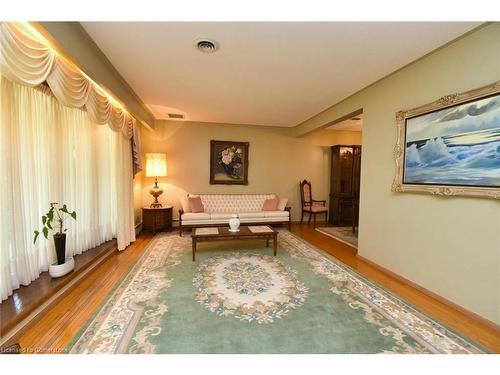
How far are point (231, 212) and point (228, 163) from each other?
49.4 inches

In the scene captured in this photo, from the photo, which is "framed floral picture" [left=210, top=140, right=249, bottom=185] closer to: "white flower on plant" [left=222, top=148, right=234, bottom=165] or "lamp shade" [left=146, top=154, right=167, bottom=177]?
"white flower on plant" [left=222, top=148, right=234, bottom=165]

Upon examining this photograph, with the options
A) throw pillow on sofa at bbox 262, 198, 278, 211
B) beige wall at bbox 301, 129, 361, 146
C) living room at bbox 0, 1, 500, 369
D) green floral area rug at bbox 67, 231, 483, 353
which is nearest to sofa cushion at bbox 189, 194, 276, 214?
throw pillow on sofa at bbox 262, 198, 278, 211

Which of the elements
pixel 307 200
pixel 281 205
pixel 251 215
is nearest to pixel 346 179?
pixel 307 200

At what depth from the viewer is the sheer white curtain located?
1773 mm

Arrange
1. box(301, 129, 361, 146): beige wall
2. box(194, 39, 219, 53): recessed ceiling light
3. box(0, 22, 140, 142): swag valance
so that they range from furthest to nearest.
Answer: box(301, 129, 361, 146): beige wall, box(194, 39, 219, 53): recessed ceiling light, box(0, 22, 140, 142): swag valance

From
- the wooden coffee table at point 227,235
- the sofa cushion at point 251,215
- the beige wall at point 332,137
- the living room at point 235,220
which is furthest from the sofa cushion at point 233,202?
the beige wall at point 332,137

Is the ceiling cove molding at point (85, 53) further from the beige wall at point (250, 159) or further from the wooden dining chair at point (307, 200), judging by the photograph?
the wooden dining chair at point (307, 200)

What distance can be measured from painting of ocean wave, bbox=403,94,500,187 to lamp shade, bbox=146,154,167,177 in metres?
4.37

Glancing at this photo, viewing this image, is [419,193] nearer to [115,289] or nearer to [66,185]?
[115,289]

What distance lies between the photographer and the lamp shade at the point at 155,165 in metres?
4.59

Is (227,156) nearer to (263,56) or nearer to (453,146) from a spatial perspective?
(263,56)

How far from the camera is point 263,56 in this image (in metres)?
2.25
